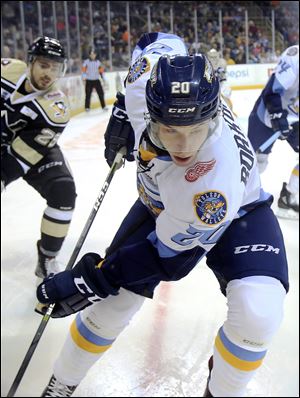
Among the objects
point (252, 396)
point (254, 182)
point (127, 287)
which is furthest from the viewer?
point (252, 396)

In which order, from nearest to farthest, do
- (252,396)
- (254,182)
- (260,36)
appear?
(254,182)
(252,396)
(260,36)

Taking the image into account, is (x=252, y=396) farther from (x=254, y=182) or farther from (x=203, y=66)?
(x=203, y=66)

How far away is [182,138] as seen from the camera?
3.56ft

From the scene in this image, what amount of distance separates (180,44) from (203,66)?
1.70ft

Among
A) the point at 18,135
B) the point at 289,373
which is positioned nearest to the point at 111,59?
the point at 18,135

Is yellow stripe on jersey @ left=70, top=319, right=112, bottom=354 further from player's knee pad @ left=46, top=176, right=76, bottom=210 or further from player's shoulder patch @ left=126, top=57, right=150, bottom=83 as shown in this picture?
player's knee pad @ left=46, top=176, right=76, bottom=210

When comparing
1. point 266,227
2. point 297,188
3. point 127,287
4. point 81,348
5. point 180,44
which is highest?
point 180,44

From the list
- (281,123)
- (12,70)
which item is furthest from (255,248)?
(281,123)

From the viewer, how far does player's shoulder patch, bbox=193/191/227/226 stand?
3.82 ft

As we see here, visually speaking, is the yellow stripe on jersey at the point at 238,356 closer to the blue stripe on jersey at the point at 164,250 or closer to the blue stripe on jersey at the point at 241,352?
the blue stripe on jersey at the point at 241,352

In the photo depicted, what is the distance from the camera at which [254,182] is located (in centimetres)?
139

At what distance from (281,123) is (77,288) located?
1.85 metres

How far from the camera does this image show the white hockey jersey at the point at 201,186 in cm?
116

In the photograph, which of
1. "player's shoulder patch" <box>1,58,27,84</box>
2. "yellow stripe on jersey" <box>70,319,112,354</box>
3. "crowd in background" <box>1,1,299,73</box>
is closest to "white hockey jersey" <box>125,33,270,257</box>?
"yellow stripe on jersey" <box>70,319,112,354</box>
